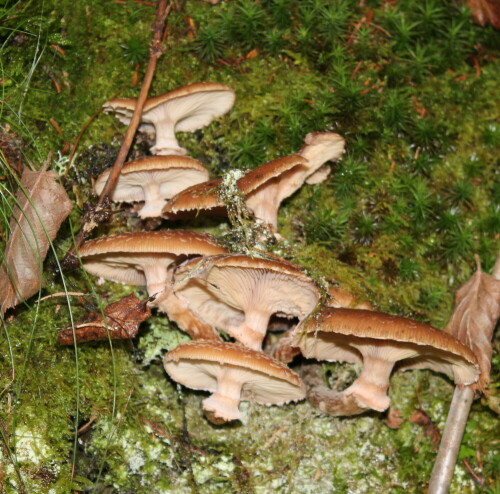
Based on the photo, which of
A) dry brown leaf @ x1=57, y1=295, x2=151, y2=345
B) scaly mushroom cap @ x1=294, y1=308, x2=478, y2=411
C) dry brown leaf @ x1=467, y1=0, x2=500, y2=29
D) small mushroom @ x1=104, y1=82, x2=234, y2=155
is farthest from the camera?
dry brown leaf @ x1=467, y1=0, x2=500, y2=29

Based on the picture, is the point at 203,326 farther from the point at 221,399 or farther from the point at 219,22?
the point at 219,22

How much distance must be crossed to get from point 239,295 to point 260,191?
2.72ft

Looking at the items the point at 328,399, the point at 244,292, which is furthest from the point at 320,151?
the point at 328,399

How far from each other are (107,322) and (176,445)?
106 centimetres

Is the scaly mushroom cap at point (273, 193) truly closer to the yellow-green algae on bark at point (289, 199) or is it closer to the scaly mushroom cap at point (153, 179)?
the yellow-green algae on bark at point (289, 199)

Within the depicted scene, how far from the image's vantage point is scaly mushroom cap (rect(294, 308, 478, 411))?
141 inches

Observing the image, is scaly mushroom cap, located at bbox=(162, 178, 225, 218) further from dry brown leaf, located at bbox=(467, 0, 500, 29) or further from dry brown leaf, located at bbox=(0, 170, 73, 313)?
dry brown leaf, located at bbox=(467, 0, 500, 29)

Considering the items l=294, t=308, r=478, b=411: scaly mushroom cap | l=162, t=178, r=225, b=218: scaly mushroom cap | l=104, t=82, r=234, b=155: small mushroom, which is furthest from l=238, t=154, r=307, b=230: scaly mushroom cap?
l=294, t=308, r=478, b=411: scaly mushroom cap

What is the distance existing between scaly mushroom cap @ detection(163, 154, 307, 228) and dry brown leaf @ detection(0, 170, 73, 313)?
767 mm

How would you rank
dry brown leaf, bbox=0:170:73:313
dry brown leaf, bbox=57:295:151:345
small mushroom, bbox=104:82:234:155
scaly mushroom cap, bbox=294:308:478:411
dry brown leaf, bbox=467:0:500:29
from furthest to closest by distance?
1. dry brown leaf, bbox=467:0:500:29
2. small mushroom, bbox=104:82:234:155
3. dry brown leaf, bbox=57:295:151:345
4. dry brown leaf, bbox=0:170:73:313
5. scaly mushroom cap, bbox=294:308:478:411

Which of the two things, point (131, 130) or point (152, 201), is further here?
point (152, 201)

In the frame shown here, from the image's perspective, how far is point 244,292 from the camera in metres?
4.12

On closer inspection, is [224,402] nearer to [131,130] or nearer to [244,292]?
[244,292]

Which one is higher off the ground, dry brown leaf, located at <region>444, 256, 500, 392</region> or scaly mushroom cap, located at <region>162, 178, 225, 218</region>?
scaly mushroom cap, located at <region>162, 178, 225, 218</region>
